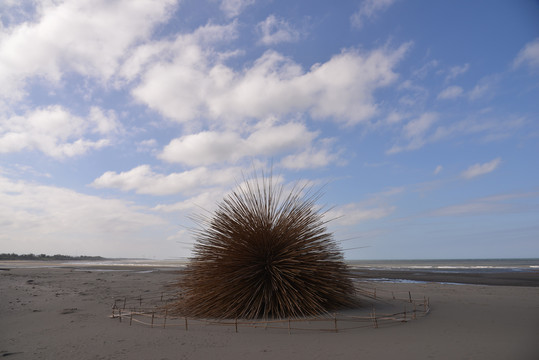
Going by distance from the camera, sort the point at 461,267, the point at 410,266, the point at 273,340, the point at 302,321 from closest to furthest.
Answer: the point at 273,340 < the point at 302,321 < the point at 461,267 < the point at 410,266

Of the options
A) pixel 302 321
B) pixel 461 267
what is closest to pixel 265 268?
pixel 302 321

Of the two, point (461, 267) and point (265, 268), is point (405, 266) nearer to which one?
point (461, 267)

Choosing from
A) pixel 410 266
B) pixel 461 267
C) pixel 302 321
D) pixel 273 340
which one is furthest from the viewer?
pixel 410 266

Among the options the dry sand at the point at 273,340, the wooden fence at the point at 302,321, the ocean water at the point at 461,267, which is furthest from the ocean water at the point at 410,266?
the dry sand at the point at 273,340

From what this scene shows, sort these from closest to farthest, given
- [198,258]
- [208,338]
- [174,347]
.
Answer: [174,347] < [208,338] < [198,258]

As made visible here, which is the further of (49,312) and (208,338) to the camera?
(49,312)

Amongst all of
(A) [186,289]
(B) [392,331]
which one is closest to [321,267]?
(B) [392,331]

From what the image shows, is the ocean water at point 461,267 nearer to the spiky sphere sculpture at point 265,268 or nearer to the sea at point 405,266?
the sea at point 405,266

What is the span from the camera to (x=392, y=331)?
16.0 ft

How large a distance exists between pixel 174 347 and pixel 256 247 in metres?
2.21

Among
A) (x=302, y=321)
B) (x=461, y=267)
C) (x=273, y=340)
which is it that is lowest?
(x=273, y=340)

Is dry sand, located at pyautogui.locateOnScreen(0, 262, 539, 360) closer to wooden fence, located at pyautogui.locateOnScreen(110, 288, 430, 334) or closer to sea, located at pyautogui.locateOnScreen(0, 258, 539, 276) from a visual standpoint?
wooden fence, located at pyautogui.locateOnScreen(110, 288, 430, 334)

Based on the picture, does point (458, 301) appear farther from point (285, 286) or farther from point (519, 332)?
point (285, 286)

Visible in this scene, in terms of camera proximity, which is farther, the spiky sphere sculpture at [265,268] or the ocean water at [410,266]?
the ocean water at [410,266]
